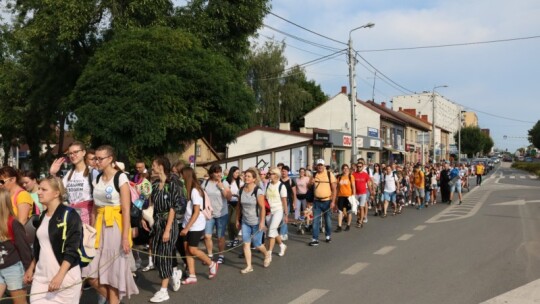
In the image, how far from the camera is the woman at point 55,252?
4.05 metres

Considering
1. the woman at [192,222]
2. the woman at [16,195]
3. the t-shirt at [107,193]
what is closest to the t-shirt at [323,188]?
the woman at [192,222]

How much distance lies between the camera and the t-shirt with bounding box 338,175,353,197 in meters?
12.6

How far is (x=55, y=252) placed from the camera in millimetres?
4090

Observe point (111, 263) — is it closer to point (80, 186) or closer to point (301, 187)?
point (80, 186)

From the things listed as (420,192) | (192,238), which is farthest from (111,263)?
(420,192)

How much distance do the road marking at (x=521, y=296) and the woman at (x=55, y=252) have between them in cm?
445

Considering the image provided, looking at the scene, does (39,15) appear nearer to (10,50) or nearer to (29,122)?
(10,50)

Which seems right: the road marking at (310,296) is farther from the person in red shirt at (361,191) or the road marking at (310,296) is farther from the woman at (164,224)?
the person in red shirt at (361,191)

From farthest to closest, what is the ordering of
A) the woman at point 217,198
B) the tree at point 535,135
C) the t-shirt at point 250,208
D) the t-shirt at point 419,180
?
1. the tree at point 535,135
2. the t-shirt at point 419,180
3. the woman at point 217,198
4. the t-shirt at point 250,208

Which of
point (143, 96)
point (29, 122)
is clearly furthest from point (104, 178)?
point (29, 122)

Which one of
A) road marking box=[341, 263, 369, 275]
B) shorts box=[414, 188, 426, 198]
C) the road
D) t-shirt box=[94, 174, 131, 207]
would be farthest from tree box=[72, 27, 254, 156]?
t-shirt box=[94, 174, 131, 207]

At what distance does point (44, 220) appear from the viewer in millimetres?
4148

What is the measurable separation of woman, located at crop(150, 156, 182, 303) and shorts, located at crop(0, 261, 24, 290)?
5.82ft

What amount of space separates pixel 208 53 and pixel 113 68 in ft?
10.5
